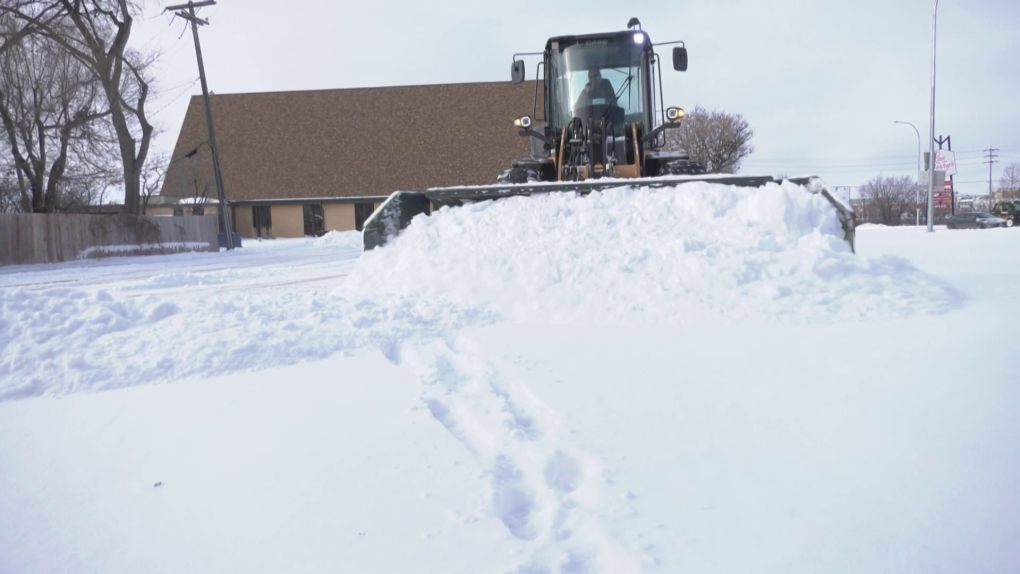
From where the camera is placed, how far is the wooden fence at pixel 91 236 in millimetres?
16656

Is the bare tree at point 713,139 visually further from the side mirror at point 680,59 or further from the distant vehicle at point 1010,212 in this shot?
the side mirror at point 680,59

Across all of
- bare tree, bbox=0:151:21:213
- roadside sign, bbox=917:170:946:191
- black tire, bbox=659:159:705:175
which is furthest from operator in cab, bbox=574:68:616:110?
roadside sign, bbox=917:170:946:191

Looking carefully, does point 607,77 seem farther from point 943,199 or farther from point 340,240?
point 943,199

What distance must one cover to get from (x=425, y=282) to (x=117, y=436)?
3.43 meters

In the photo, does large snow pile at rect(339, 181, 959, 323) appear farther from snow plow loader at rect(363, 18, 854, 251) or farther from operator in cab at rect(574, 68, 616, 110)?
operator in cab at rect(574, 68, 616, 110)

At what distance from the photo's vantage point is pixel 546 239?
6434 mm

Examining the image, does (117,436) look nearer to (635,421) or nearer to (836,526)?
(635,421)

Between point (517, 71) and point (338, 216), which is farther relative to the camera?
point (338, 216)

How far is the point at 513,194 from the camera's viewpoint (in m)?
7.39

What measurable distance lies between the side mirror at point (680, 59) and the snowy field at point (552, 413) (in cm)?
290

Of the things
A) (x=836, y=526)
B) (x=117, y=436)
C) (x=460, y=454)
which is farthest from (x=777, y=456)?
(x=117, y=436)

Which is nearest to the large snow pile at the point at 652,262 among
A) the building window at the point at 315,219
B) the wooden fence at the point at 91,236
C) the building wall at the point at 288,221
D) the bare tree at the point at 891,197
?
the wooden fence at the point at 91,236

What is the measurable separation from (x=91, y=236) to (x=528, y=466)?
65.4ft

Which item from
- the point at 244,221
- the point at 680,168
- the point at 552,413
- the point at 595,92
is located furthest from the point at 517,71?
the point at 244,221
